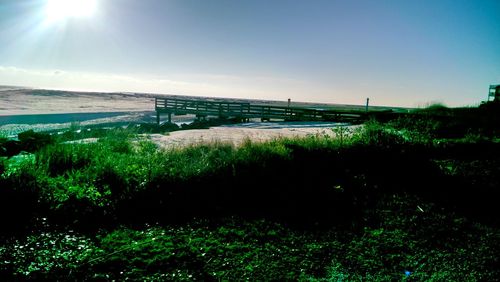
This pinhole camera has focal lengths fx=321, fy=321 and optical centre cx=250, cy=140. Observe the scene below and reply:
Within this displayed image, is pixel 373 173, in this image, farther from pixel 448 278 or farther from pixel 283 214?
pixel 448 278

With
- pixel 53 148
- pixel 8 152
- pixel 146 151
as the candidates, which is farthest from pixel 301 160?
pixel 8 152

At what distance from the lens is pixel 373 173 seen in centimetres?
888

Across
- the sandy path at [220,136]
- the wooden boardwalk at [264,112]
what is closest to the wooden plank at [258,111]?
the wooden boardwalk at [264,112]

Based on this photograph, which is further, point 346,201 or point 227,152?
point 227,152

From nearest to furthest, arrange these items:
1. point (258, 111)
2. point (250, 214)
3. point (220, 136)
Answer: point (250, 214) → point (220, 136) → point (258, 111)

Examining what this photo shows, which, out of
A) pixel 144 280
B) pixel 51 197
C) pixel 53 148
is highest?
pixel 53 148

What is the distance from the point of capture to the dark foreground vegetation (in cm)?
443

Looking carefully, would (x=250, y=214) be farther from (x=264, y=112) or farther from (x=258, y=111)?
(x=258, y=111)

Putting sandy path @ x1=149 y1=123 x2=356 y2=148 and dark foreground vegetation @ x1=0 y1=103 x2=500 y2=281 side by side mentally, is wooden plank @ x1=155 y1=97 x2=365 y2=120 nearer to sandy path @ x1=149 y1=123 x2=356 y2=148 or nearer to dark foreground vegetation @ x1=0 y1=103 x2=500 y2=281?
sandy path @ x1=149 y1=123 x2=356 y2=148

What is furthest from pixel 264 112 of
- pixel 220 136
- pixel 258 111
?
pixel 220 136

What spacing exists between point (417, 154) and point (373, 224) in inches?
212

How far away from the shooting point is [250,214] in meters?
6.32

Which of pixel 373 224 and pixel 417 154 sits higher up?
pixel 417 154

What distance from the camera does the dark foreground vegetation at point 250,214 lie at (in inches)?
174
